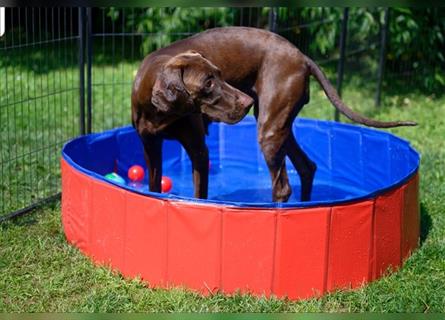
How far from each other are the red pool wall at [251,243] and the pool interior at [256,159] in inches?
52.0

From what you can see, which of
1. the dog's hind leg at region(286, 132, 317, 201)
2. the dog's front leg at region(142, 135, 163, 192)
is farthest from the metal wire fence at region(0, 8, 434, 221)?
the dog's hind leg at region(286, 132, 317, 201)

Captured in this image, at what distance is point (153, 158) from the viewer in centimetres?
536

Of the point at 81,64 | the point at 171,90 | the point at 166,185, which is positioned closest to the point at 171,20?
the point at 81,64

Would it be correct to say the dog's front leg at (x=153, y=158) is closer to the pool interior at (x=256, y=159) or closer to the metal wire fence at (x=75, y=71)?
the pool interior at (x=256, y=159)

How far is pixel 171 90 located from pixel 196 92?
0.17 meters

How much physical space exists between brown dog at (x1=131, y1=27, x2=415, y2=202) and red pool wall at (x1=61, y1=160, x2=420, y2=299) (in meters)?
0.62

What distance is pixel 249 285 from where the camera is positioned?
14.8 feet

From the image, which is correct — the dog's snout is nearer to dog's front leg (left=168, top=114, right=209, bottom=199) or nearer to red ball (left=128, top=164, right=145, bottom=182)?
dog's front leg (left=168, top=114, right=209, bottom=199)

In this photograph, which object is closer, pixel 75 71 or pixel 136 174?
pixel 136 174

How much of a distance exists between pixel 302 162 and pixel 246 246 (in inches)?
63.8

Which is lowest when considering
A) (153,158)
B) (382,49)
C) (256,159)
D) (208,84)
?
(256,159)

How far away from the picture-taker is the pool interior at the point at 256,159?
642cm

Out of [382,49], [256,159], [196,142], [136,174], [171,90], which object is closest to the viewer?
[171,90]

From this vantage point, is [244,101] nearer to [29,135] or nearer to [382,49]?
[29,135]
